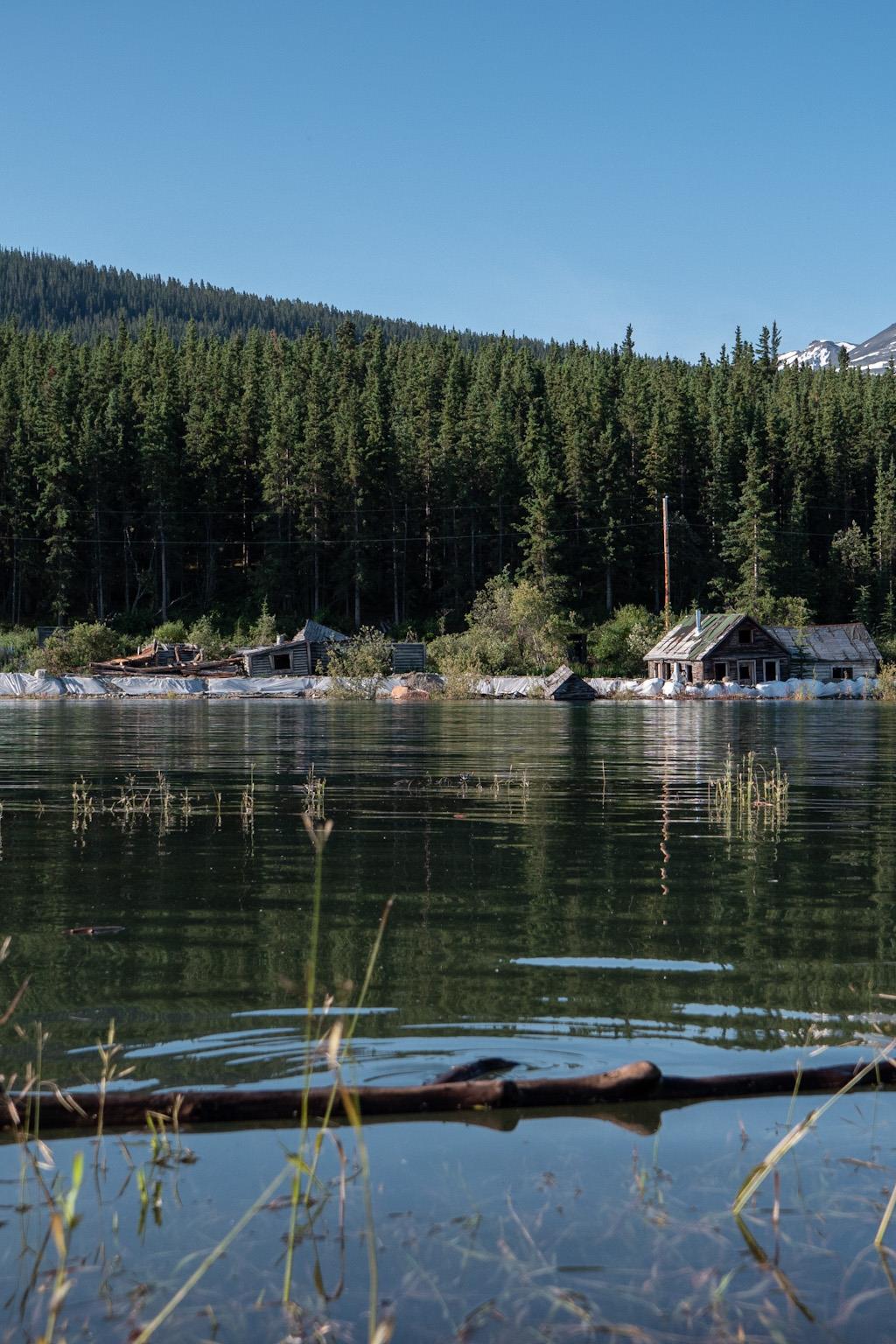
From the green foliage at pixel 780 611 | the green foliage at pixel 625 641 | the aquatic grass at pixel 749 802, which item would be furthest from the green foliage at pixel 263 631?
the aquatic grass at pixel 749 802

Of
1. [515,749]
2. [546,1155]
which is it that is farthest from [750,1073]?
[515,749]

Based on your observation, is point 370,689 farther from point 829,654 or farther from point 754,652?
point 829,654

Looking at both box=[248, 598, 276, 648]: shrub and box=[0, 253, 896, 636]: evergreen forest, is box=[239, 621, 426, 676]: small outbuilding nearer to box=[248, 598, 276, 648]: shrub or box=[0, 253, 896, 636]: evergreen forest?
box=[248, 598, 276, 648]: shrub

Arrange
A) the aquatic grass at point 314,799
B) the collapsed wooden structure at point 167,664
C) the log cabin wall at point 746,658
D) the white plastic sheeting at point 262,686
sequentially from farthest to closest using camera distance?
the collapsed wooden structure at point 167,664
the white plastic sheeting at point 262,686
the log cabin wall at point 746,658
the aquatic grass at point 314,799

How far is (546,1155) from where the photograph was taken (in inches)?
184

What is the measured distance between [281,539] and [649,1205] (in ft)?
329

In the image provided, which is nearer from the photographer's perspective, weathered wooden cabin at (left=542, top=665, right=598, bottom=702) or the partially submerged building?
weathered wooden cabin at (left=542, top=665, right=598, bottom=702)

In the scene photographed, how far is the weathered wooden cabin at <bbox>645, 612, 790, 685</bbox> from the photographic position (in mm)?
74438

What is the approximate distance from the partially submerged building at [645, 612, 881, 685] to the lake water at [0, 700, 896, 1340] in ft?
189

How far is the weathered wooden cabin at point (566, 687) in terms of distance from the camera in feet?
223

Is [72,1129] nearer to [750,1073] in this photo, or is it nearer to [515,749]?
[750,1073]

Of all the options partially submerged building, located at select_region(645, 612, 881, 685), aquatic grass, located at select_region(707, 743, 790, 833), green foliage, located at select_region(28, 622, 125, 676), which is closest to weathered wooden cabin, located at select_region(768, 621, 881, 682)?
partially submerged building, located at select_region(645, 612, 881, 685)

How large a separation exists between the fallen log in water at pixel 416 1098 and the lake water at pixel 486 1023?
10 cm

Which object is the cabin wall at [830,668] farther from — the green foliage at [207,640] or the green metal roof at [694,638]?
the green foliage at [207,640]
